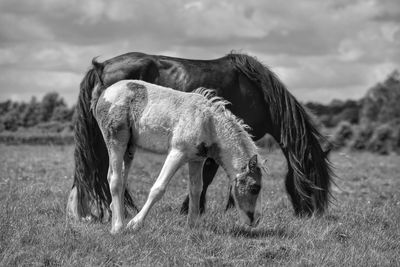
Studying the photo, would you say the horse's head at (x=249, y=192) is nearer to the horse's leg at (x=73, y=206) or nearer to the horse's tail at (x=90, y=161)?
the horse's tail at (x=90, y=161)

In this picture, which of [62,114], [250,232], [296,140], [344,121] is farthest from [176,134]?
[62,114]

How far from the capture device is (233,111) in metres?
7.94

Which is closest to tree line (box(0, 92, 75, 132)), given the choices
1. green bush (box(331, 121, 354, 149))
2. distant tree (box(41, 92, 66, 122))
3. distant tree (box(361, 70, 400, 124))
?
distant tree (box(41, 92, 66, 122))

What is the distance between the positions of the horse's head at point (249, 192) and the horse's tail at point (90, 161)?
1.81 m

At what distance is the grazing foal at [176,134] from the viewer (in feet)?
20.6

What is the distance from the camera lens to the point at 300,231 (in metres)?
6.78

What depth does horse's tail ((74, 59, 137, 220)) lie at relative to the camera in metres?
7.38

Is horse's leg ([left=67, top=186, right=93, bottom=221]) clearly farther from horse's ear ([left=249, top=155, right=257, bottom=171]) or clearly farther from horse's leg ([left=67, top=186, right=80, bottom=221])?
horse's ear ([left=249, top=155, right=257, bottom=171])

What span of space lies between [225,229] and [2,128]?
41735 millimetres

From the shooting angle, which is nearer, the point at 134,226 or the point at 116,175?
the point at 134,226

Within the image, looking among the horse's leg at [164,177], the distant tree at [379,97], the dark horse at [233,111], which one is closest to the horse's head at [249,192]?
the horse's leg at [164,177]

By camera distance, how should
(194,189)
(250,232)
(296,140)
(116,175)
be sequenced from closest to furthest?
(116,175), (250,232), (194,189), (296,140)

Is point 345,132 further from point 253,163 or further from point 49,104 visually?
point 253,163

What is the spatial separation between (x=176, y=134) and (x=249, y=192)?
1083 millimetres
